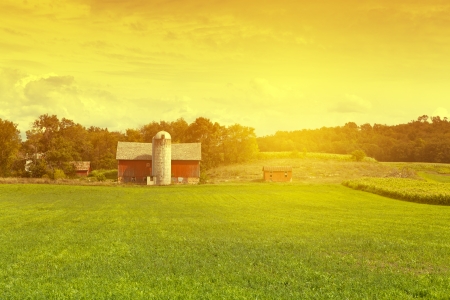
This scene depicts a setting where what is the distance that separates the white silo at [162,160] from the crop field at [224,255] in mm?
42284

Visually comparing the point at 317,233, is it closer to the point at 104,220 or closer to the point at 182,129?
the point at 104,220

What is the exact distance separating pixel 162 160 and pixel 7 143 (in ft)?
115

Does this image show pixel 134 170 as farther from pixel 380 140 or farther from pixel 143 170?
pixel 380 140

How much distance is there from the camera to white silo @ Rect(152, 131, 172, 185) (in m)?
78.4

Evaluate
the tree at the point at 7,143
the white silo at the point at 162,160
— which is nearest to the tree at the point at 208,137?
the white silo at the point at 162,160

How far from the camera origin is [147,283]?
48.9 feet

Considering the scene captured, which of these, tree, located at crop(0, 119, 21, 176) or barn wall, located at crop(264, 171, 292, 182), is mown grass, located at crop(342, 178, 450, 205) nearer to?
barn wall, located at crop(264, 171, 292, 182)

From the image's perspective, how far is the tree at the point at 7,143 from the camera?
8994cm

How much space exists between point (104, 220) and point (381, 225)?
1883cm

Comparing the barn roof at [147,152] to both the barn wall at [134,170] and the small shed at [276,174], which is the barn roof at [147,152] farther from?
the small shed at [276,174]

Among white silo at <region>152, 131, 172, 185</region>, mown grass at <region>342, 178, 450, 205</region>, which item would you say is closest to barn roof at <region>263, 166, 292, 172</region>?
white silo at <region>152, 131, 172, 185</region>

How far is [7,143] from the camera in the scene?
295 feet

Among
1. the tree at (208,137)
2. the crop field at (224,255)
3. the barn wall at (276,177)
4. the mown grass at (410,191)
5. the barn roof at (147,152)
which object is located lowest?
the crop field at (224,255)

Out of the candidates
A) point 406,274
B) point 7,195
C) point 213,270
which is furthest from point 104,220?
point 7,195
